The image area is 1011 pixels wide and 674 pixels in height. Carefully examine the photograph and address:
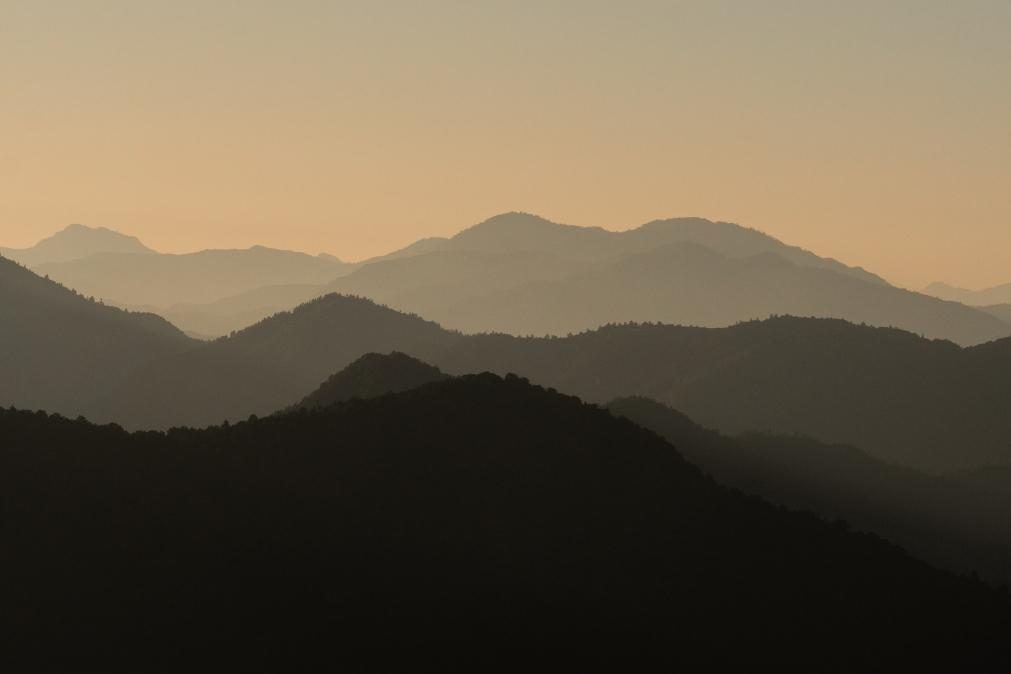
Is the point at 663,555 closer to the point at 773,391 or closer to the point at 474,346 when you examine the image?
the point at 773,391

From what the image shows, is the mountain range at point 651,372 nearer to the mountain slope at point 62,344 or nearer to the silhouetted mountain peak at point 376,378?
the mountain slope at point 62,344

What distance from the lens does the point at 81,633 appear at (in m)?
30.7

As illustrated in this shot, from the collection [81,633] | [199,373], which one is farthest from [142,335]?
[81,633]

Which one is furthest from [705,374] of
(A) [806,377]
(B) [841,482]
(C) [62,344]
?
(C) [62,344]

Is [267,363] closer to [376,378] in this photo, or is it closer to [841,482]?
[376,378]

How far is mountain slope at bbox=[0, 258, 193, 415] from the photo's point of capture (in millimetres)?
135625

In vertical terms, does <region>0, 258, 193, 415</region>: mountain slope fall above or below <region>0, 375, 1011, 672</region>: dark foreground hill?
above

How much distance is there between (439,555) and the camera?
1396 inches

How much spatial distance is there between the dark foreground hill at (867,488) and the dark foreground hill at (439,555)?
13427mm

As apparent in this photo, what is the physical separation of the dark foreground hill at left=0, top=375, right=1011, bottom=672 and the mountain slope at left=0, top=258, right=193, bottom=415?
94909mm

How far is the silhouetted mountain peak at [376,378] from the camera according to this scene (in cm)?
6738

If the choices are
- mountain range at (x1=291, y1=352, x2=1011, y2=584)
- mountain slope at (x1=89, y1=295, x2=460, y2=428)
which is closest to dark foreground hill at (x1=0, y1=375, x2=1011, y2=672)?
mountain range at (x1=291, y1=352, x2=1011, y2=584)

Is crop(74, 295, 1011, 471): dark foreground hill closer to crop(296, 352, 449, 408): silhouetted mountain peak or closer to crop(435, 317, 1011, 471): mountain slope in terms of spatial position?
crop(435, 317, 1011, 471): mountain slope

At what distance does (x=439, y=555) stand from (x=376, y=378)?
3367 cm
